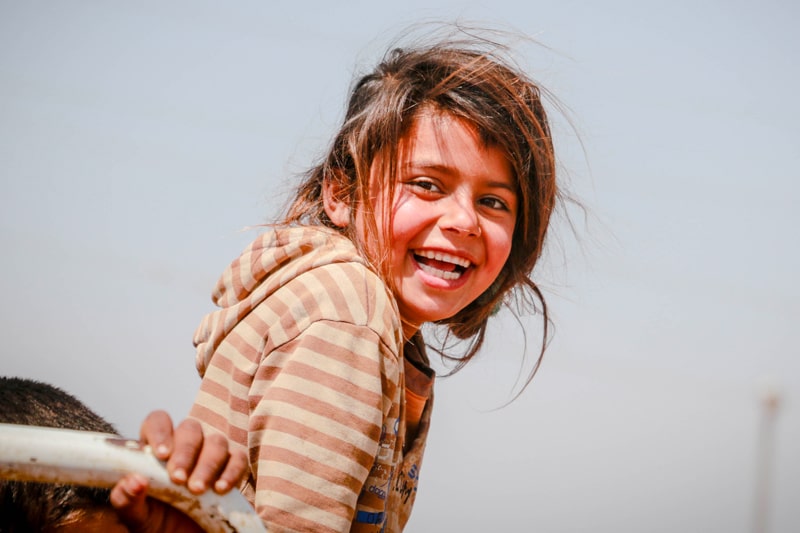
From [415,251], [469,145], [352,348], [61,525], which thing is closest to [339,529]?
[352,348]

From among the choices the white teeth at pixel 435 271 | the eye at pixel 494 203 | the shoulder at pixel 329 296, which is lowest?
the shoulder at pixel 329 296

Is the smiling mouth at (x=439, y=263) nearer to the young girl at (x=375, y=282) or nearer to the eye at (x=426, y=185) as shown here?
the young girl at (x=375, y=282)

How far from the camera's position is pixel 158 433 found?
1178 mm

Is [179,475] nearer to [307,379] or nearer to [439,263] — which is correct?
[307,379]

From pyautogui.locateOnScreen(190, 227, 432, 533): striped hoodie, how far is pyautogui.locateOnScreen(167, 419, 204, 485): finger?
20.1 inches

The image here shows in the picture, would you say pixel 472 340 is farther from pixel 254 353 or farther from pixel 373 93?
pixel 254 353

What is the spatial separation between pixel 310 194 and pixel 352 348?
1.17m

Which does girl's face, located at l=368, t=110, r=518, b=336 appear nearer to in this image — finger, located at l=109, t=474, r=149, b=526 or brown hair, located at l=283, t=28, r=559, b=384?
brown hair, located at l=283, t=28, r=559, b=384

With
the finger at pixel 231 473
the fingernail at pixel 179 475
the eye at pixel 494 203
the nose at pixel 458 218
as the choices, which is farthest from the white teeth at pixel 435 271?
the fingernail at pixel 179 475

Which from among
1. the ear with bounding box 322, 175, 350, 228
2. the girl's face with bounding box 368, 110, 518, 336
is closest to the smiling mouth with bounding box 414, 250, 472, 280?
the girl's face with bounding box 368, 110, 518, 336

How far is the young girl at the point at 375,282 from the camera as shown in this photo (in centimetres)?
178

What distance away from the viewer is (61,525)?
1.42m

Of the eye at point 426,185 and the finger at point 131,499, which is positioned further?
the eye at point 426,185

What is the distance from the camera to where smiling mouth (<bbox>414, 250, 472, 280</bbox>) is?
2.45 meters
